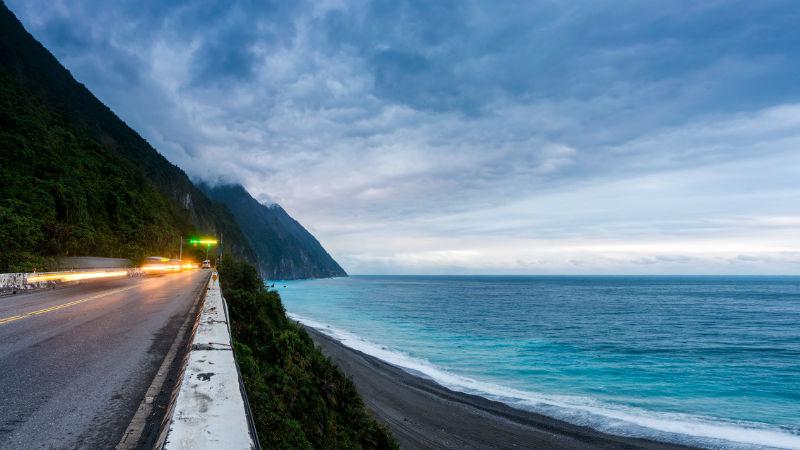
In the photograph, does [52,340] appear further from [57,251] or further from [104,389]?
[57,251]

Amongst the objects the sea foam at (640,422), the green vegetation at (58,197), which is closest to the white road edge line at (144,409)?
the sea foam at (640,422)

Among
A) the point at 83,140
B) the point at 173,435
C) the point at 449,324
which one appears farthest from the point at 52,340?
the point at 83,140

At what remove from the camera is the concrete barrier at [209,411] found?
6.43 ft

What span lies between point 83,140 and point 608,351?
75420 millimetres

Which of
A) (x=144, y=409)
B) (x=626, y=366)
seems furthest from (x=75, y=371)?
(x=626, y=366)

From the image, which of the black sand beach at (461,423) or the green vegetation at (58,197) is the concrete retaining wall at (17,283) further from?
the black sand beach at (461,423)

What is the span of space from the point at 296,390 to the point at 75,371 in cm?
604

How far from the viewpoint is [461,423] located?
19750 mm

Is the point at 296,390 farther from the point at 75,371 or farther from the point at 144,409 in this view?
the point at 144,409

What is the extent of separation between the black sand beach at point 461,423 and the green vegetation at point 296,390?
334 centimetres

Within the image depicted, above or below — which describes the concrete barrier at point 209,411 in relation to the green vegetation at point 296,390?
above

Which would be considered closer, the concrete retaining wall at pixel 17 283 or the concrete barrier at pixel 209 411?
the concrete barrier at pixel 209 411

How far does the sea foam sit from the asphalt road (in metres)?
19.1

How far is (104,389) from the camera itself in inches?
197
